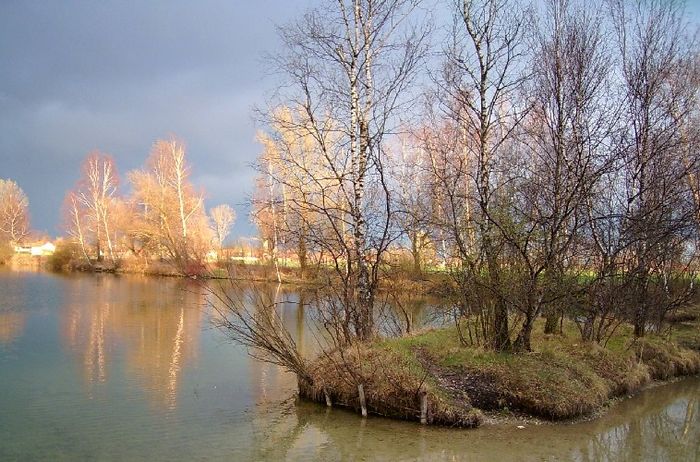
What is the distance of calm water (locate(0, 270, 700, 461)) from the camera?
8.11 m

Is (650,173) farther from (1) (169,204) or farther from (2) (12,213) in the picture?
(2) (12,213)

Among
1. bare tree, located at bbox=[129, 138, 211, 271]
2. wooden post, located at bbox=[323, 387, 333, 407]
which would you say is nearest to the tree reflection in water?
wooden post, located at bbox=[323, 387, 333, 407]

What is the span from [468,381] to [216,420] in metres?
4.37

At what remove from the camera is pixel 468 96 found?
1188cm

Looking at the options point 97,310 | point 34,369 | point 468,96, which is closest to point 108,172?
point 97,310

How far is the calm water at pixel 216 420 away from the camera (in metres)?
8.11

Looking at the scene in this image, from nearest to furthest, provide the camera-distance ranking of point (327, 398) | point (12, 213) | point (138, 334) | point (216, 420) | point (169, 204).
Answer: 1. point (216, 420)
2. point (327, 398)
3. point (138, 334)
4. point (169, 204)
5. point (12, 213)

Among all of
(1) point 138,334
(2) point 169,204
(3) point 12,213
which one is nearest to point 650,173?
(1) point 138,334

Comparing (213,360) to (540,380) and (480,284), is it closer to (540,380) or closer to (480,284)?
(480,284)

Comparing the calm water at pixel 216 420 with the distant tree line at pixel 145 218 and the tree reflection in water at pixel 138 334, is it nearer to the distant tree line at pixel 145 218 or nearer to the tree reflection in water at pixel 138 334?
the tree reflection in water at pixel 138 334

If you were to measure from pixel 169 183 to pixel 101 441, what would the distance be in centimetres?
3933

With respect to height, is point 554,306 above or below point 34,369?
above

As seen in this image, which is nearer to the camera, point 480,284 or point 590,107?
point 480,284

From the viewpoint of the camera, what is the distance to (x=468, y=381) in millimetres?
10164
